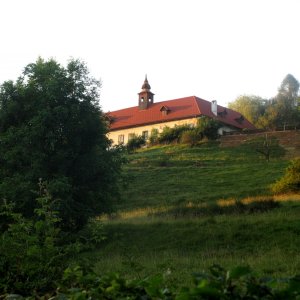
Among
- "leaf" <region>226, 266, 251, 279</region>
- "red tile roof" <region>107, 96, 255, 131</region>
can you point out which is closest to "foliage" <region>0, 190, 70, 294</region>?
"leaf" <region>226, 266, 251, 279</region>

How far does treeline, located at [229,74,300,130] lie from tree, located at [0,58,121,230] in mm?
37039

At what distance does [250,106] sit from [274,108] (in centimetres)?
846

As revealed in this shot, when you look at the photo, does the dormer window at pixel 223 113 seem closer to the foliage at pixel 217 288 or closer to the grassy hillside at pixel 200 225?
the grassy hillside at pixel 200 225

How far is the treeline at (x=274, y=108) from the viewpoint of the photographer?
233ft

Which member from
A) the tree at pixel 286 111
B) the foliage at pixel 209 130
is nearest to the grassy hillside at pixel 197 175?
the foliage at pixel 209 130

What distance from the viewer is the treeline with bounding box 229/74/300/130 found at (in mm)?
71125

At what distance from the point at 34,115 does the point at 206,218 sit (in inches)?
351

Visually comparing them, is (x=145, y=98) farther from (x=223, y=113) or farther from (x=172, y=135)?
(x=172, y=135)

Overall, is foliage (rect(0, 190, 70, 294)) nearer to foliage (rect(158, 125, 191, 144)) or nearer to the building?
foliage (rect(158, 125, 191, 144))

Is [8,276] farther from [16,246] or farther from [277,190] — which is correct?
[277,190]

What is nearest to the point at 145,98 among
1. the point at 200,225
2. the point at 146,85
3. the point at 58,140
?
the point at 146,85

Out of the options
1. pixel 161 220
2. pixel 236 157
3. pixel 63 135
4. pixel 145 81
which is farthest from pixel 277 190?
pixel 145 81

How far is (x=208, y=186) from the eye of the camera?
1312 inches

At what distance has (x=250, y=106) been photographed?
83250mm
